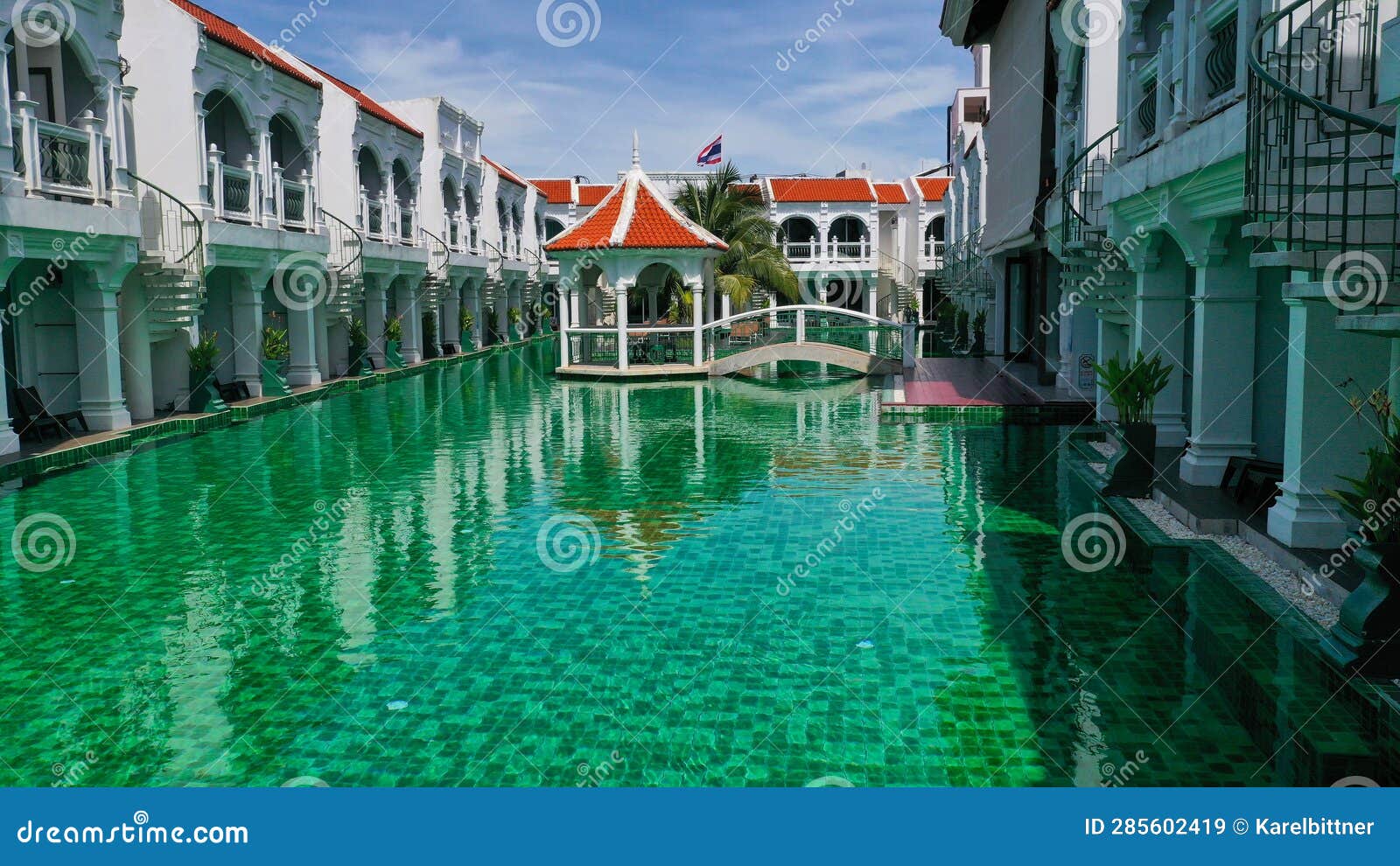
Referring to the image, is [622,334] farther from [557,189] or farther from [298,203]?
[557,189]

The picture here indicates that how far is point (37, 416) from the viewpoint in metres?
15.7

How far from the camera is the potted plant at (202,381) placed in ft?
61.0

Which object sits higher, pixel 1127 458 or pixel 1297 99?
pixel 1297 99

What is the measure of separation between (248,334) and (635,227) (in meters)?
9.52

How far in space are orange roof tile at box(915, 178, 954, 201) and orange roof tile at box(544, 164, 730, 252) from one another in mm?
22374

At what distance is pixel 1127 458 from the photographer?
11.5 meters

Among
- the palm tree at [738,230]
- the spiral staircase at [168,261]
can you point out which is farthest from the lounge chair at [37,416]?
the palm tree at [738,230]

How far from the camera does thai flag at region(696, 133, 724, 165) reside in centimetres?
3616

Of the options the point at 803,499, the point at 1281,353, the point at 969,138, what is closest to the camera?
the point at 1281,353

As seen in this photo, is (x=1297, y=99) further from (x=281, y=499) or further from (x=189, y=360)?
(x=189, y=360)

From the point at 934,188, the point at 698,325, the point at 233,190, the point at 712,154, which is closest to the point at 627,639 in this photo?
the point at 233,190

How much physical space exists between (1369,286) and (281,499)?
34.0ft

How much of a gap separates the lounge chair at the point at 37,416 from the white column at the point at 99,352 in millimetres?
244

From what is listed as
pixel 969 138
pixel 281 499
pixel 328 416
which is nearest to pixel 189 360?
pixel 328 416
